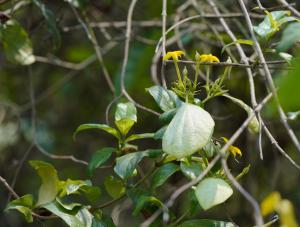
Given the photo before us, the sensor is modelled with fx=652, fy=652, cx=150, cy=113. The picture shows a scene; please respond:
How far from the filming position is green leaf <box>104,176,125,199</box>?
97 cm

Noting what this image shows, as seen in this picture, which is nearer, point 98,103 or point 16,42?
point 16,42

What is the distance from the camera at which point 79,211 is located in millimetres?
928

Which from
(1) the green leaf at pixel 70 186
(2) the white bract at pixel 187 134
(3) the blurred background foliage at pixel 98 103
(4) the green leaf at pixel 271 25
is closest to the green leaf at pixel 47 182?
(1) the green leaf at pixel 70 186

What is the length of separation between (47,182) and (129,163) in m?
0.15

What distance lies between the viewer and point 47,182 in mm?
973

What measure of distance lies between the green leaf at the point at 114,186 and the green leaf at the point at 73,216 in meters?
0.06

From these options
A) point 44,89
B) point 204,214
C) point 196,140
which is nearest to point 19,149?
point 44,89

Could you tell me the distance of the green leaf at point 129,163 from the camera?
0.90 metres

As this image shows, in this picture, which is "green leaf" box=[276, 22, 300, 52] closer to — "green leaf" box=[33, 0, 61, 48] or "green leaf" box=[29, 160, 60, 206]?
→ "green leaf" box=[29, 160, 60, 206]

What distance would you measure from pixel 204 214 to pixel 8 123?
0.70 m

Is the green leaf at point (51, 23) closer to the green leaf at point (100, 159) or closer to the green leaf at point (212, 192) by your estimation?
the green leaf at point (100, 159)

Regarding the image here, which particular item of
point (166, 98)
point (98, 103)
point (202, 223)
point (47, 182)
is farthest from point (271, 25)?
point (98, 103)

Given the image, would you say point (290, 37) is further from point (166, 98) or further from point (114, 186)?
point (114, 186)

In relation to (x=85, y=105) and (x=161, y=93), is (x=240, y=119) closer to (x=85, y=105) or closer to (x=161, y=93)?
(x=85, y=105)
